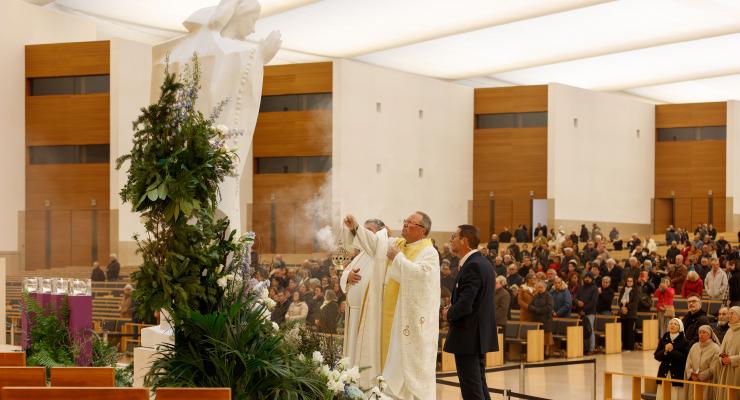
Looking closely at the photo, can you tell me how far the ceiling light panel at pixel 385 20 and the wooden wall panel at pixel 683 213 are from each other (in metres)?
13.4

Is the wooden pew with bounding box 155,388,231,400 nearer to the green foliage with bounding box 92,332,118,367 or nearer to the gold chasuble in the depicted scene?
the green foliage with bounding box 92,332,118,367

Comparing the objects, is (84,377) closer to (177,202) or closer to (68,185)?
(177,202)

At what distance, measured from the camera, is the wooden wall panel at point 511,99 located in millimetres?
33938

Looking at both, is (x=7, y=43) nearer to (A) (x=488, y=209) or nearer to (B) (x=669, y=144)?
(A) (x=488, y=209)

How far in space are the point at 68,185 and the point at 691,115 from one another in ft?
72.5

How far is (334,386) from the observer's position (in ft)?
18.7

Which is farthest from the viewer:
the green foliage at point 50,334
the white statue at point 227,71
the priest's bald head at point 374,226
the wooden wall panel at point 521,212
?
the wooden wall panel at point 521,212

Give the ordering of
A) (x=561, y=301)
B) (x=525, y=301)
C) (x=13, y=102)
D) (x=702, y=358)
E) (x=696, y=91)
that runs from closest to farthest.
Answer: (x=702, y=358)
(x=525, y=301)
(x=561, y=301)
(x=13, y=102)
(x=696, y=91)

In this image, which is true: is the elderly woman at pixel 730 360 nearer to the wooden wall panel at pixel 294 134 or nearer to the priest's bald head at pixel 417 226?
the priest's bald head at pixel 417 226

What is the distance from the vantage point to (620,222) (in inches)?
1422

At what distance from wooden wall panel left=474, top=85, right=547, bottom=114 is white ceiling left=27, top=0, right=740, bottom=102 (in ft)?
2.15

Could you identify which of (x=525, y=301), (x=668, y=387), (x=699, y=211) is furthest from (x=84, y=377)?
(x=699, y=211)

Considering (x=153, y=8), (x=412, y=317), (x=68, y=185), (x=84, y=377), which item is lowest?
(x=412, y=317)

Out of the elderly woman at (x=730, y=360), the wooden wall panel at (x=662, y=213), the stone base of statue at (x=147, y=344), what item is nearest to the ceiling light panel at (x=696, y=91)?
the wooden wall panel at (x=662, y=213)
